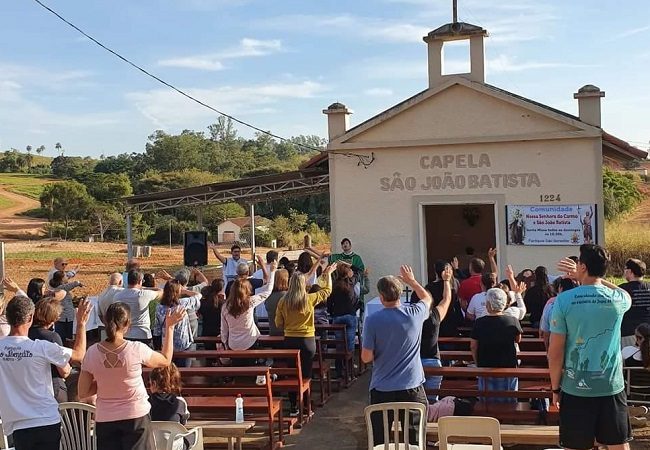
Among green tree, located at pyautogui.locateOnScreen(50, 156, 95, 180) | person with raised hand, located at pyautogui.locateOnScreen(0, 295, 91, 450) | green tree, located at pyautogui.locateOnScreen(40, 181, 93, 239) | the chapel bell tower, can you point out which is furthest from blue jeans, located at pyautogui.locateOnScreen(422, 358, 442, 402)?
green tree, located at pyautogui.locateOnScreen(50, 156, 95, 180)

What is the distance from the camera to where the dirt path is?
5150cm

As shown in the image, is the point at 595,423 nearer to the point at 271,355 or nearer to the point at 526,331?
the point at 271,355

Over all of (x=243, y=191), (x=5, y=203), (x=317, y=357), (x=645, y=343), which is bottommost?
(x=317, y=357)

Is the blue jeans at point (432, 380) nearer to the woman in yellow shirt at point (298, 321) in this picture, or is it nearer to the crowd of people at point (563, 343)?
the crowd of people at point (563, 343)

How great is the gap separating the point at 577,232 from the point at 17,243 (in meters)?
42.0

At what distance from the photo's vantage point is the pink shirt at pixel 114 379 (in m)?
4.62

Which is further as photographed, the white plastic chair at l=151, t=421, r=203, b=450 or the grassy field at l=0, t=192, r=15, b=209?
the grassy field at l=0, t=192, r=15, b=209

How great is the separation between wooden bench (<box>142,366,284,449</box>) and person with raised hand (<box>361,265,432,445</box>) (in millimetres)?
1443

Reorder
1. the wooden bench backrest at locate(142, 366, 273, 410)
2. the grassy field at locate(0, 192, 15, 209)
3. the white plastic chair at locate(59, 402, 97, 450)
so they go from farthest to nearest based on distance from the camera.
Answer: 1. the grassy field at locate(0, 192, 15, 209)
2. the wooden bench backrest at locate(142, 366, 273, 410)
3. the white plastic chair at locate(59, 402, 97, 450)

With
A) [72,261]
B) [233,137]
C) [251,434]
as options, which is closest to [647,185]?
[72,261]

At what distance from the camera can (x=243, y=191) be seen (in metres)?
16.6

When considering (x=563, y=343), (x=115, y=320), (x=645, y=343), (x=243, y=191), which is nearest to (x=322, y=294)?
(x=645, y=343)

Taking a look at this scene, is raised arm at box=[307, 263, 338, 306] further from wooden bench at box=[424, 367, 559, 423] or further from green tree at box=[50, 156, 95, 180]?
green tree at box=[50, 156, 95, 180]

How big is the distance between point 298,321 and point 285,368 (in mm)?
521
